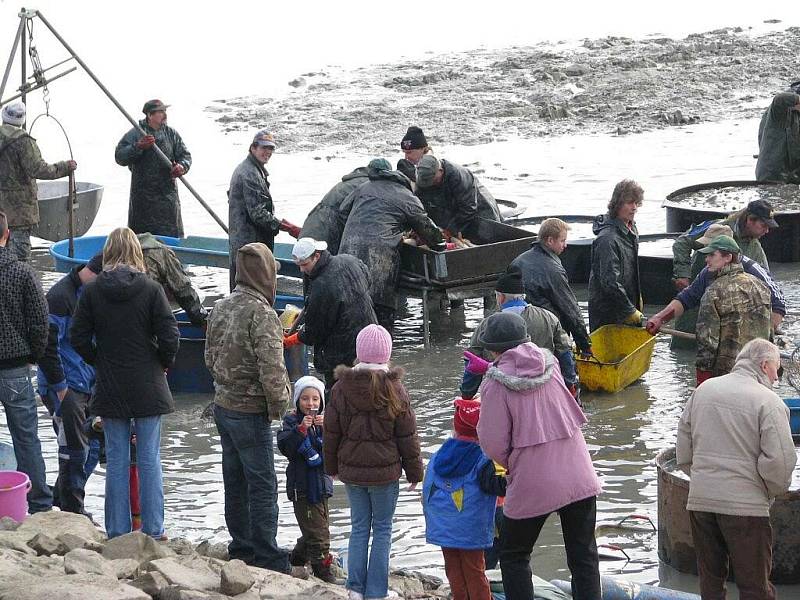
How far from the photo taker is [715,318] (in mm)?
9000

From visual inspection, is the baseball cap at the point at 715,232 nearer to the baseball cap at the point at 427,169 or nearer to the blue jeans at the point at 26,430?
the baseball cap at the point at 427,169

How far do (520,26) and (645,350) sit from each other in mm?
27399

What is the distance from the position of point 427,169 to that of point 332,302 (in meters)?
3.46

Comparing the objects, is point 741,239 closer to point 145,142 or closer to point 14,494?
point 14,494

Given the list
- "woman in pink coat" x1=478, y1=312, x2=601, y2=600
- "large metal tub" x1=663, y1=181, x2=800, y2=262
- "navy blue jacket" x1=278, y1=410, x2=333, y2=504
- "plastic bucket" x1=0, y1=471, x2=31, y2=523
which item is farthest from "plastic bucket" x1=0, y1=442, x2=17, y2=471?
"large metal tub" x1=663, y1=181, x2=800, y2=262

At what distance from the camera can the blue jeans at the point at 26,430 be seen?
8.07 meters

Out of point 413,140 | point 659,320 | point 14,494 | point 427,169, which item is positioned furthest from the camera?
point 413,140

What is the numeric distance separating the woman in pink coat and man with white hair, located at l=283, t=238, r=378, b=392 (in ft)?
8.72

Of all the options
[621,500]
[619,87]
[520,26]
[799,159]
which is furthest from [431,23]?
[621,500]

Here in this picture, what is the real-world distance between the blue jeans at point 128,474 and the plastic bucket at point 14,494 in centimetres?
43

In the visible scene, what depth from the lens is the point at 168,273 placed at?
8.84 m

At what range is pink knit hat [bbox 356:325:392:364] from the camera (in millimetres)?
6738

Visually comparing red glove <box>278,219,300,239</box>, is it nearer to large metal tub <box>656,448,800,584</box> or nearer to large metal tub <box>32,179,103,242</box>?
large metal tub <box>32,179,103,242</box>

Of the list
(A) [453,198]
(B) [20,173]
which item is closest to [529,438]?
(A) [453,198]
